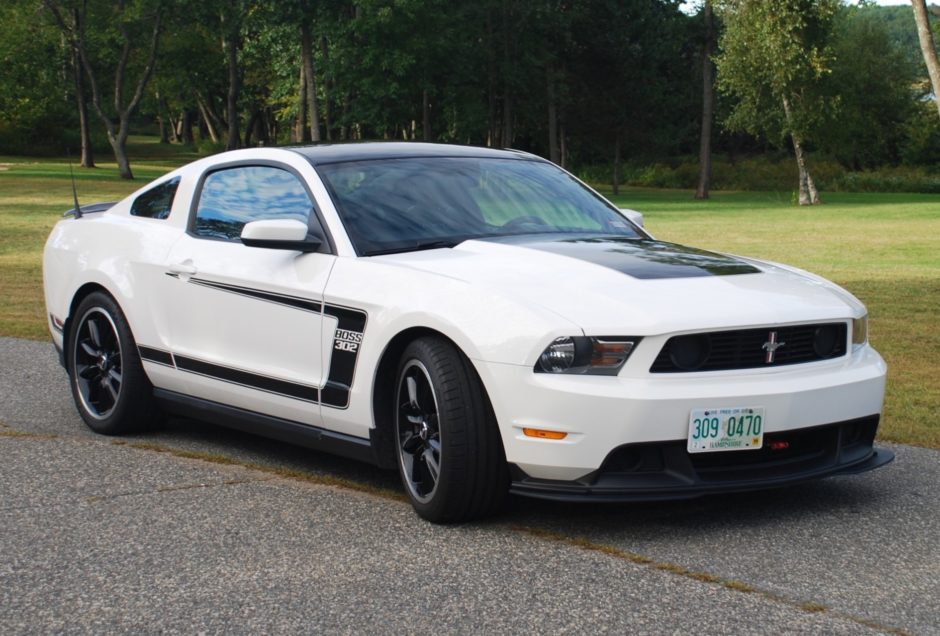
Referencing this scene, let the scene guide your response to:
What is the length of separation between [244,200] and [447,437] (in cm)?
209

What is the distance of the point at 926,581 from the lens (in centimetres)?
417

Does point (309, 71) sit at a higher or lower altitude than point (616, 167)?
higher

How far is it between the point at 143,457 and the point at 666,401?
294 centimetres

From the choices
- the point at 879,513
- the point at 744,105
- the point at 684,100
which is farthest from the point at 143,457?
the point at 684,100

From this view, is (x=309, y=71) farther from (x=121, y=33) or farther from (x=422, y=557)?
(x=422, y=557)

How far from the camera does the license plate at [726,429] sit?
14.8 feet

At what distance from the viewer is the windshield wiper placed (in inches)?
213

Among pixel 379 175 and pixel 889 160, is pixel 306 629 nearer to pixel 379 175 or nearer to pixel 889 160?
pixel 379 175

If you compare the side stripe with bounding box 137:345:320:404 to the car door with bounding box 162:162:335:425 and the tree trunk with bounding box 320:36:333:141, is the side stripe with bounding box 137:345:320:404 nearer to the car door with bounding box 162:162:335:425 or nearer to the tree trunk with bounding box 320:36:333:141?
the car door with bounding box 162:162:335:425

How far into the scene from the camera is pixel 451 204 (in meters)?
5.82

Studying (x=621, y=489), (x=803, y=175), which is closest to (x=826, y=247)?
(x=621, y=489)

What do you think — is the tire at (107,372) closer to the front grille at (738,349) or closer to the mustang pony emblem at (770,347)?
the front grille at (738,349)

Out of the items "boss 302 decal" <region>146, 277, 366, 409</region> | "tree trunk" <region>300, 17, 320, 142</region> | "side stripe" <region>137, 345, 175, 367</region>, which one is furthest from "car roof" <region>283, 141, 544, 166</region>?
"tree trunk" <region>300, 17, 320, 142</region>

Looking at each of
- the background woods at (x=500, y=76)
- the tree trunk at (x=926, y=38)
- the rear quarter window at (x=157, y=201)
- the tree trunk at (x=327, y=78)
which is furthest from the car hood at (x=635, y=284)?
the tree trunk at (x=327, y=78)
